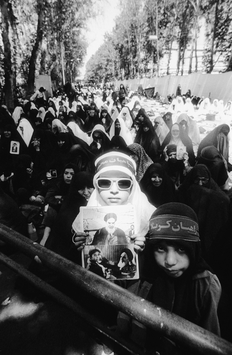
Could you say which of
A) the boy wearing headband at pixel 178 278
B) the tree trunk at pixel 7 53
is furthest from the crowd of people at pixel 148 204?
the tree trunk at pixel 7 53

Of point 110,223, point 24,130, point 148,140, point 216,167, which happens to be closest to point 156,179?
point 216,167

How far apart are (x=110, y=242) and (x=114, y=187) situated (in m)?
0.47

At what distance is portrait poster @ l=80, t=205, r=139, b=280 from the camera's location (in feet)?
4.81

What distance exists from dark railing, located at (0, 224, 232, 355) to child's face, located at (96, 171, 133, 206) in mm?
710

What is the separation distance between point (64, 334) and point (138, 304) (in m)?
1.87

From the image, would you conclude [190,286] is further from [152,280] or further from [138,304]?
[138,304]

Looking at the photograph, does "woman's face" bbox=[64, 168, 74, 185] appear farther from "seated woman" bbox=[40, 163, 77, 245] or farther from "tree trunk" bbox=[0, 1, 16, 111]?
"tree trunk" bbox=[0, 1, 16, 111]

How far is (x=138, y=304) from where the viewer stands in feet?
3.01

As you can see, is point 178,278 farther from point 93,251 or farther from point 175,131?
point 175,131

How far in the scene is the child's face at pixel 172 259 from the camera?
1385 mm

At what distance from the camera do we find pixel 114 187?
1.83m

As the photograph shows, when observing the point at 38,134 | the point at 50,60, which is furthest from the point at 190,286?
the point at 50,60

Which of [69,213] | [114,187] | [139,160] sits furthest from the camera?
[139,160]

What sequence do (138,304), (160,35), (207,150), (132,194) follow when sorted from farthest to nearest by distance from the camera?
(160,35), (207,150), (132,194), (138,304)
